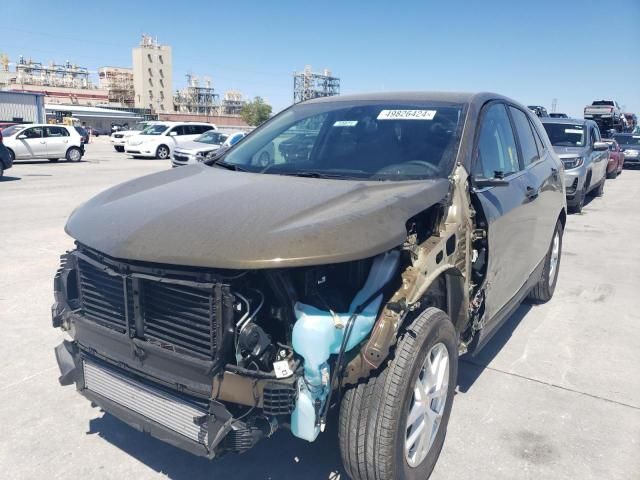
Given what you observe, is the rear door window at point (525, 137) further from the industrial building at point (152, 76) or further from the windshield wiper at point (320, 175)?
the industrial building at point (152, 76)

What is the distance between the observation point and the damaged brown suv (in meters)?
2.09

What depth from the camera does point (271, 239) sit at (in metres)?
2.06

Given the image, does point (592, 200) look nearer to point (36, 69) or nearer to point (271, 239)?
point (271, 239)

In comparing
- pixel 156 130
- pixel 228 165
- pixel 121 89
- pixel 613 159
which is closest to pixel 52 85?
pixel 121 89

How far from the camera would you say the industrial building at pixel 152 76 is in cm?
12794

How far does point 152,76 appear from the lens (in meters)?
130

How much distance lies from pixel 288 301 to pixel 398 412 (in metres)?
0.63

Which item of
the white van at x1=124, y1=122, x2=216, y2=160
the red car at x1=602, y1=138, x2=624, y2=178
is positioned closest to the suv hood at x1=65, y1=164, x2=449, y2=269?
the red car at x1=602, y1=138, x2=624, y2=178

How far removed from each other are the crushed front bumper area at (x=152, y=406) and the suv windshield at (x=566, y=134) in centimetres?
1123

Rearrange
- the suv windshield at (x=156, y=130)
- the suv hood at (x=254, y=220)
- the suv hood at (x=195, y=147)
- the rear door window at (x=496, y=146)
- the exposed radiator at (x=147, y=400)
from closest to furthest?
the suv hood at (x=254, y=220), the exposed radiator at (x=147, y=400), the rear door window at (x=496, y=146), the suv hood at (x=195, y=147), the suv windshield at (x=156, y=130)

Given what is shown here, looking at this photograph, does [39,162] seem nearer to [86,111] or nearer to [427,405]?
[427,405]

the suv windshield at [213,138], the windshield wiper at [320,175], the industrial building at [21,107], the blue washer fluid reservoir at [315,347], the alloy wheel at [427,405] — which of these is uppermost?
the industrial building at [21,107]

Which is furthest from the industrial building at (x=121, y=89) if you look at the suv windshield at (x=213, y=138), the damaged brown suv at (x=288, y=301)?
the damaged brown suv at (x=288, y=301)

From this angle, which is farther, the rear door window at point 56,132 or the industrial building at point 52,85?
the industrial building at point 52,85
